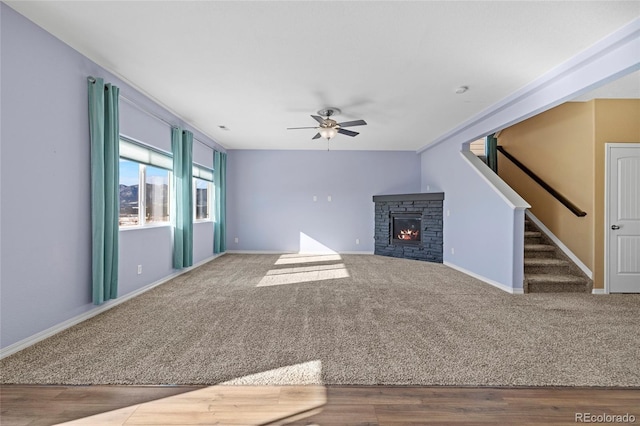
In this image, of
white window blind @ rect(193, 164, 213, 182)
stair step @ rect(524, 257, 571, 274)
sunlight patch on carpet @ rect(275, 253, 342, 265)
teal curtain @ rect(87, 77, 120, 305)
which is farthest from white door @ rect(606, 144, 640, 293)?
white window blind @ rect(193, 164, 213, 182)

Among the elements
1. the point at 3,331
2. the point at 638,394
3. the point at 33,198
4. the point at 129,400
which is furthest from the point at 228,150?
the point at 638,394

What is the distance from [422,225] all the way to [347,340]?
14.9 ft

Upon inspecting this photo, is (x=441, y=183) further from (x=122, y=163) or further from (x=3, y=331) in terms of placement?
(x=3, y=331)

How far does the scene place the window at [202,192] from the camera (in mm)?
5695

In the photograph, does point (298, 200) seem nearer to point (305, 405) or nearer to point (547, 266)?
point (547, 266)

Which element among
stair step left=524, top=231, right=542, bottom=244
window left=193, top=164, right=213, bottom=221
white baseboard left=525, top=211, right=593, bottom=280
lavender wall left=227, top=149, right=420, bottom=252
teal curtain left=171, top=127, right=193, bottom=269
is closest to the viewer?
white baseboard left=525, top=211, right=593, bottom=280

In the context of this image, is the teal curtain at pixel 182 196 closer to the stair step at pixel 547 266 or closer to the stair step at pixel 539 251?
the stair step at pixel 547 266

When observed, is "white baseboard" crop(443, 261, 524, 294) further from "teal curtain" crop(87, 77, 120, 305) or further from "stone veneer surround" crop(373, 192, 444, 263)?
"teal curtain" crop(87, 77, 120, 305)

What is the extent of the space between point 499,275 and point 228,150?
6.43 metres

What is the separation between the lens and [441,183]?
5980mm

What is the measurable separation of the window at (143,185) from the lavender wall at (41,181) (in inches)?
29.7

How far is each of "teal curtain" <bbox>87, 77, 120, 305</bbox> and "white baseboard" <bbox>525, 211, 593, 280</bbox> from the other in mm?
6240

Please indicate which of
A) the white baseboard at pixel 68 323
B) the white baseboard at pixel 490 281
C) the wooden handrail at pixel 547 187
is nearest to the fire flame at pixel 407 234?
the white baseboard at pixel 490 281

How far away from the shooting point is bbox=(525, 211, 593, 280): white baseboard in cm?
395
